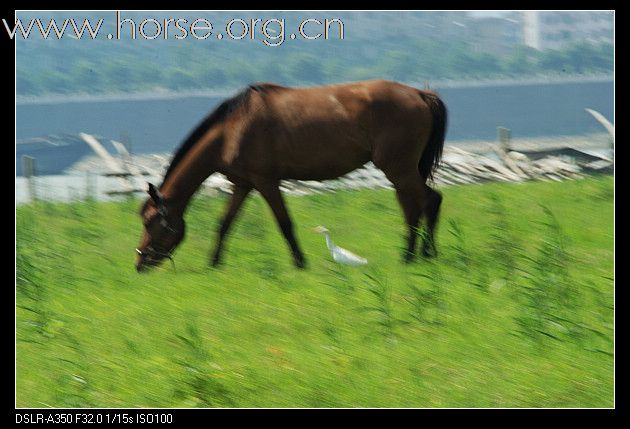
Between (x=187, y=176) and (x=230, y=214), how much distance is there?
0.57m

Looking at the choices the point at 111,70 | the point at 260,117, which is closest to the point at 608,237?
the point at 260,117

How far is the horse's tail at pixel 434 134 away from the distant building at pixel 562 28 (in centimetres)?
11692

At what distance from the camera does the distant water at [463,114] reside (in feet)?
374

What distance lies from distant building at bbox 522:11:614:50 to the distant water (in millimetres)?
5799

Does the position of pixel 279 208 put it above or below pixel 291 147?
below

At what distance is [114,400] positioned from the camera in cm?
657

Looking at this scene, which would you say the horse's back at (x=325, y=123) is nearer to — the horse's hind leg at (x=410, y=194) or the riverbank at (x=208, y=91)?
the horse's hind leg at (x=410, y=194)

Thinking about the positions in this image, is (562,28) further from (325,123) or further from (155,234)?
(155,234)

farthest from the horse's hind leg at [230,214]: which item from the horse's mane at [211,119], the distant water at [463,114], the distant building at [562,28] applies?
the distant building at [562,28]

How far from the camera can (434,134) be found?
37.2 ft

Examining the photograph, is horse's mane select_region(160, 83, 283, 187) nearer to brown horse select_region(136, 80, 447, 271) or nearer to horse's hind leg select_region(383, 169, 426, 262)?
brown horse select_region(136, 80, 447, 271)

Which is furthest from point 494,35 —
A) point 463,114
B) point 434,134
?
point 434,134
